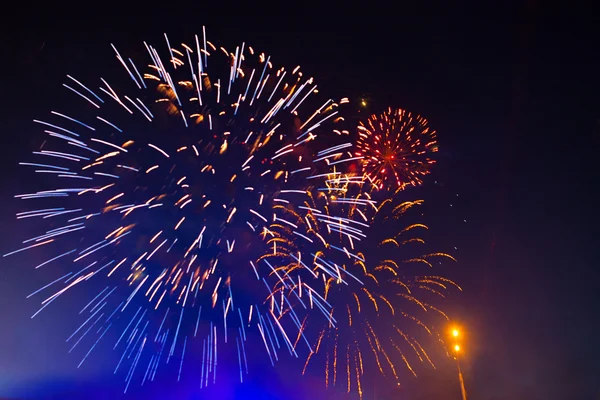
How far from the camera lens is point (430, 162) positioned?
2023 centimetres

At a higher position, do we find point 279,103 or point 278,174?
point 279,103

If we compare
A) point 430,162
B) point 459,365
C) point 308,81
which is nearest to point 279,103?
point 308,81

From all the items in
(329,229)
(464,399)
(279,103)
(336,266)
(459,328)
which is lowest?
(464,399)

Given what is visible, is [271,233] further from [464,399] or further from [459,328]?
[464,399]

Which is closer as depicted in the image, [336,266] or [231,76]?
[231,76]

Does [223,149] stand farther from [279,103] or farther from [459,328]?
[459,328]

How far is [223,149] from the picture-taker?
20.1 metres

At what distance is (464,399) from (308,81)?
1370 centimetres

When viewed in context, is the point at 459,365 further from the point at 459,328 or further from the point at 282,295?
the point at 282,295

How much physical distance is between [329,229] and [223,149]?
5271 mm

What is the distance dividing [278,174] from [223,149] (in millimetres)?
2320

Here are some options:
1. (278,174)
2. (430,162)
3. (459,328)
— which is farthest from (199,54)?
(459,328)

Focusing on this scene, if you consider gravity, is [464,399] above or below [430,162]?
below

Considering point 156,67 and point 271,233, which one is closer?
point 156,67
